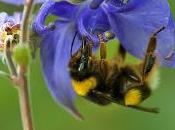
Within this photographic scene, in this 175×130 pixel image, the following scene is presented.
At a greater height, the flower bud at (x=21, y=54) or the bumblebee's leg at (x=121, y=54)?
the flower bud at (x=21, y=54)

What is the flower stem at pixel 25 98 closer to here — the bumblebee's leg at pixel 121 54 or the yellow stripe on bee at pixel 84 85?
the yellow stripe on bee at pixel 84 85

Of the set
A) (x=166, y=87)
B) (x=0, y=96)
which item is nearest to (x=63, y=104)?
(x=166, y=87)

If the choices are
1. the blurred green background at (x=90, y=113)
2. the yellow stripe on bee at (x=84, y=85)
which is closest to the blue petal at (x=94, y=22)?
the yellow stripe on bee at (x=84, y=85)

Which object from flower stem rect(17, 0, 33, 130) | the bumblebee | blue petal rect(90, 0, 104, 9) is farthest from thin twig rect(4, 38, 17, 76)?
blue petal rect(90, 0, 104, 9)

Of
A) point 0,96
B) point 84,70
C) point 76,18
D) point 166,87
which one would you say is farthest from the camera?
point 0,96

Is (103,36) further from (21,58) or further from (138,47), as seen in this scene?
(21,58)

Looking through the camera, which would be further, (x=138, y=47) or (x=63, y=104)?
(x=138, y=47)

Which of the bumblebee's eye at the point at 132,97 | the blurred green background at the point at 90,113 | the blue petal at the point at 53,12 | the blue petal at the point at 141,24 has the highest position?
the blue petal at the point at 53,12
